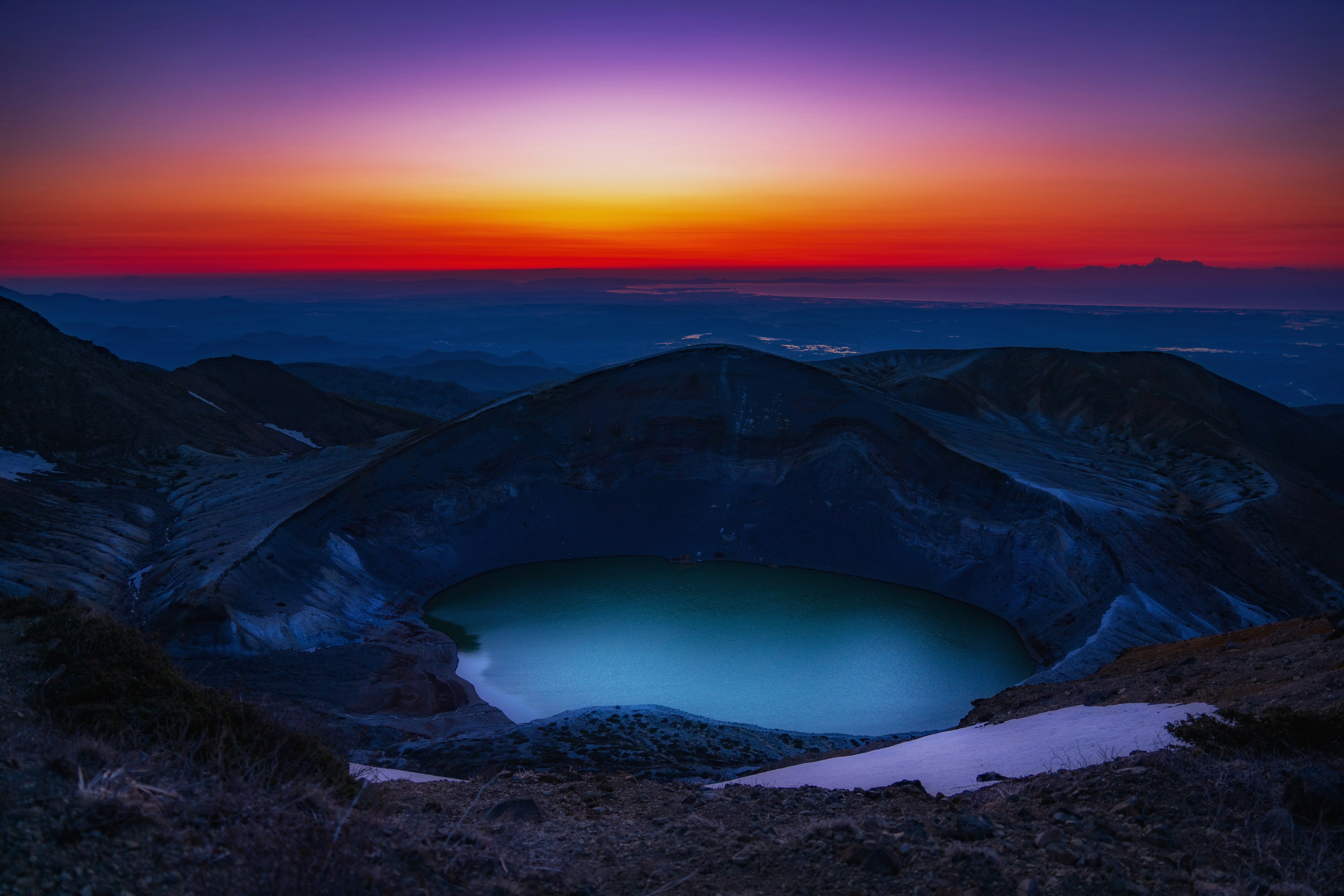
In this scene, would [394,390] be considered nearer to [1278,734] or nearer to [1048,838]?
[1278,734]

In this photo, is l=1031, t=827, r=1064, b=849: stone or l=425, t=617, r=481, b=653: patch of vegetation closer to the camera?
l=1031, t=827, r=1064, b=849: stone

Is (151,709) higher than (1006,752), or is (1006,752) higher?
(151,709)

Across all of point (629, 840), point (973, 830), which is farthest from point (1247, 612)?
point (629, 840)

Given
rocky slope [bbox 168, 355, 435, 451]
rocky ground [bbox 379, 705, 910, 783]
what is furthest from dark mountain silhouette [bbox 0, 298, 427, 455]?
rocky ground [bbox 379, 705, 910, 783]

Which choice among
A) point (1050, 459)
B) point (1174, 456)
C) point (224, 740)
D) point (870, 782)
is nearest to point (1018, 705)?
point (870, 782)

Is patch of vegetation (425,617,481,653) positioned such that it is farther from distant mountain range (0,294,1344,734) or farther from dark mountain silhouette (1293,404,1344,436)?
dark mountain silhouette (1293,404,1344,436)

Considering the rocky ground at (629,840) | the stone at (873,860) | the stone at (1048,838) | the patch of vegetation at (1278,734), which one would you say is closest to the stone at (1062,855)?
Result: the rocky ground at (629,840)
